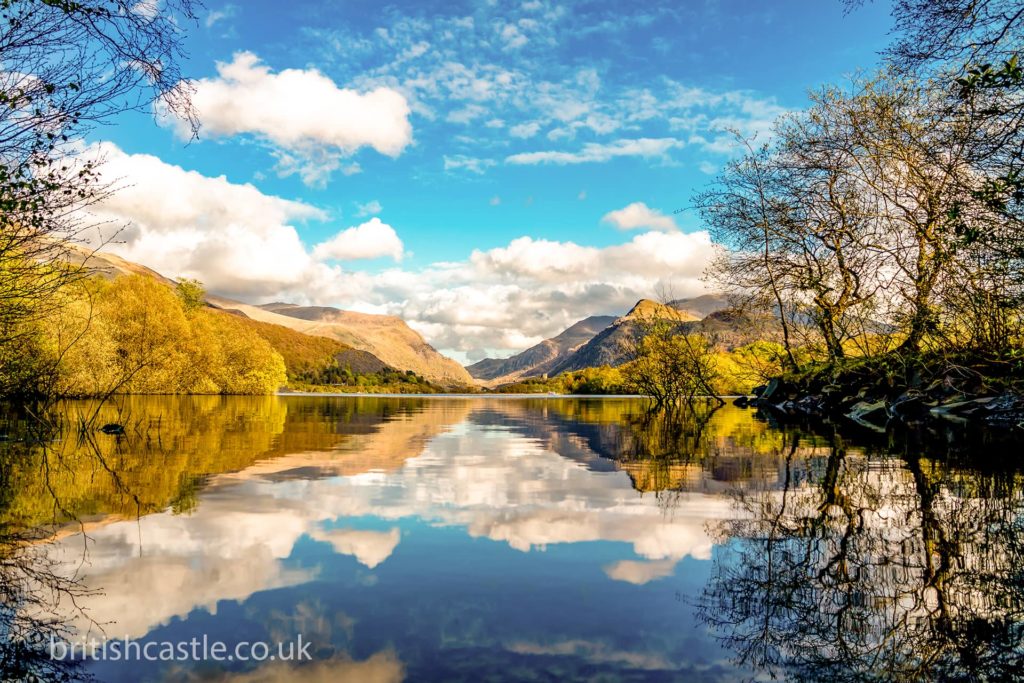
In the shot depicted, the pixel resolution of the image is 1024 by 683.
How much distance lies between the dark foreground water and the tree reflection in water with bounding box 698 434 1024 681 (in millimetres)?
23

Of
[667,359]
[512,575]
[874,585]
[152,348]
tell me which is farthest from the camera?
[152,348]

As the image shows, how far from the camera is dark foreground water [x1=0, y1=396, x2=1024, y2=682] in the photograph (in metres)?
3.80

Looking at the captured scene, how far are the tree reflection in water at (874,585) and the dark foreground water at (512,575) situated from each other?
0.02 m

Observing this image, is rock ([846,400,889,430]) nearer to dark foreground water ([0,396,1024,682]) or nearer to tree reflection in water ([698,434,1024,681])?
dark foreground water ([0,396,1024,682])

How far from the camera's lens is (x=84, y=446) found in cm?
1517

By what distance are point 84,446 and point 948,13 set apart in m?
20.2

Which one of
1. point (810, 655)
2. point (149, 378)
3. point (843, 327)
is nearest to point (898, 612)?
point (810, 655)

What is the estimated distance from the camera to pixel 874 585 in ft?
16.4

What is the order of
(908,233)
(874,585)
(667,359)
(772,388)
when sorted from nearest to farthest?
1. (874,585)
2. (908,233)
3. (772,388)
4. (667,359)

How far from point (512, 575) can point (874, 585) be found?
2897mm

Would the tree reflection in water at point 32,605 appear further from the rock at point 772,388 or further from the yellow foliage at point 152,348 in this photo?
the rock at point 772,388

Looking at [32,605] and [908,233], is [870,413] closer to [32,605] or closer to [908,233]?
[908,233]

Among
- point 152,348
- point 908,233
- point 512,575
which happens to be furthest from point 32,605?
point 152,348

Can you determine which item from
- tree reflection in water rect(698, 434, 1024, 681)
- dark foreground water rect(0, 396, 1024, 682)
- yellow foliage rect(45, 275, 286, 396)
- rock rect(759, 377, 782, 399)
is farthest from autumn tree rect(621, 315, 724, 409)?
yellow foliage rect(45, 275, 286, 396)
